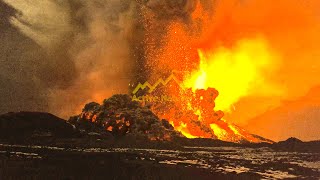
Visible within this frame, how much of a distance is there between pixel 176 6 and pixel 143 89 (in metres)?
5.94

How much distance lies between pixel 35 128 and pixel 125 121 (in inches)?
368

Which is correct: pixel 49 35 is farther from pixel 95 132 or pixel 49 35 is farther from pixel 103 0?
pixel 95 132

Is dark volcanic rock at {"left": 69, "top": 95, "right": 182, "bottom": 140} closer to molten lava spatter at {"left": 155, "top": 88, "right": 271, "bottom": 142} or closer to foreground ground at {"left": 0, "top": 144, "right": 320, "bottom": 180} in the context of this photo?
molten lava spatter at {"left": 155, "top": 88, "right": 271, "bottom": 142}

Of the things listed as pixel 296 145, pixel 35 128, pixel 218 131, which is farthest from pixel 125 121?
pixel 296 145

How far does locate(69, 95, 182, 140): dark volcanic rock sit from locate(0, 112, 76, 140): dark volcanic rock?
6.26 ft

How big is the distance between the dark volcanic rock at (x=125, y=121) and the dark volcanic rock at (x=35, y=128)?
6.26 ft

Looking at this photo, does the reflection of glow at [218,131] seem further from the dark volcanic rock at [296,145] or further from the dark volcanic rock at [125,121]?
the dark volcanic rock at [296,145]

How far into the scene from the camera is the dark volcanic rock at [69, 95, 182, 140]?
101 ft

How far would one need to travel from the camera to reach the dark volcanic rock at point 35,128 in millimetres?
25156

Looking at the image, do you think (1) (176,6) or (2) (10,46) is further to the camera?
(1) (176,6)

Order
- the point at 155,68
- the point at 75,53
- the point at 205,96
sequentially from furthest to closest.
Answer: the point at 205,96
the point at 155,68
the point at 75,53

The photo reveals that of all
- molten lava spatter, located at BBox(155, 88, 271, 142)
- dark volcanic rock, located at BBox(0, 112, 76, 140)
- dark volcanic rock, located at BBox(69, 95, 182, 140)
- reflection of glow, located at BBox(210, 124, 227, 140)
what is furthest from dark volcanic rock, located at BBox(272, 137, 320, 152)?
dark volcanic rock, located at BBox(0, 112, 76, 140)

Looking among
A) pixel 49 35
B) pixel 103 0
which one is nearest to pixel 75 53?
pixel 49 35

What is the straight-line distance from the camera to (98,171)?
1463 cm
